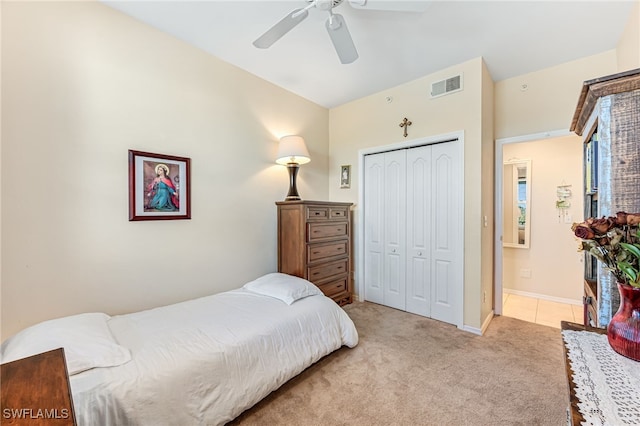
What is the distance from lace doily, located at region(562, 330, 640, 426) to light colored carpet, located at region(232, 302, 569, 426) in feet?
3.02

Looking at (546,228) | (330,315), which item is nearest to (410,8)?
(330,315)

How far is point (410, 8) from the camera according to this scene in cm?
169

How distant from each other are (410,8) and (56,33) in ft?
7.96

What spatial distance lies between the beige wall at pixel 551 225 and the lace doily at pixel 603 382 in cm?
324

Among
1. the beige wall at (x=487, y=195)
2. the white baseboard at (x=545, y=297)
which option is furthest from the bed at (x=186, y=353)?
the white baseboard at (x=545, y=297)

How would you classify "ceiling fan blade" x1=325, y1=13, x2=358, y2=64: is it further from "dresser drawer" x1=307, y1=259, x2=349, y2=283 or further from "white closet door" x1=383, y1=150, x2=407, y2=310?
"dresser drawer" x1=307, y1=259, x2=349, y2=283

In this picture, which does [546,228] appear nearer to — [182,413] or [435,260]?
[435,260]

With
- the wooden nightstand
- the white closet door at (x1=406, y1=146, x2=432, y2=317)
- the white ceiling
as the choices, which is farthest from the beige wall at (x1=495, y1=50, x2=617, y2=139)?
the wooden nightstand

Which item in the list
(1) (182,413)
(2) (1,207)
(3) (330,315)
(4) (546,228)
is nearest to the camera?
(1) (182,413)

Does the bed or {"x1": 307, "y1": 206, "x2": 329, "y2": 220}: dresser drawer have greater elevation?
{"x1": 307, "y1": 206, "x2": 329, "y2": 220}: dresser drawer

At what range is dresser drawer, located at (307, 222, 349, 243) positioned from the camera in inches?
119

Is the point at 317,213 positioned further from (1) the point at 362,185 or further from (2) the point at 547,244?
(2) the point at 547,244

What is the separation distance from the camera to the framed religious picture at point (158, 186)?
2176mm

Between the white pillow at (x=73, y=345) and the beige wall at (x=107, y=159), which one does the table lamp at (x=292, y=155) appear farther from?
the white pillow at (x=73, y=345)
